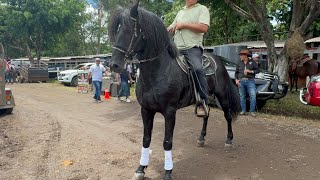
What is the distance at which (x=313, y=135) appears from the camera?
7.61 m

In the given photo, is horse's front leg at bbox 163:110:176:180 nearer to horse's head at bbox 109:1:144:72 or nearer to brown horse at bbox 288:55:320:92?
horse's head at bbox 109:1:144:72

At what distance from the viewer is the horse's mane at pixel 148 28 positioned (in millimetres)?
4137

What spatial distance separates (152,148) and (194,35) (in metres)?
2.46

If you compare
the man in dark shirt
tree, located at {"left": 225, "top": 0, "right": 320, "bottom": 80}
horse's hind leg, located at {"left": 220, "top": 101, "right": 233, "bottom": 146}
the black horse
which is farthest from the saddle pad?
tree, located at {"left": 225, "top": 0, "right": 320, "bottom": 80}

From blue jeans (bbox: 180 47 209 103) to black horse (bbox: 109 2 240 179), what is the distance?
144mm

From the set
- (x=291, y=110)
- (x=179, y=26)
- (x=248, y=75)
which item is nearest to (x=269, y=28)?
(x=291, y=110)

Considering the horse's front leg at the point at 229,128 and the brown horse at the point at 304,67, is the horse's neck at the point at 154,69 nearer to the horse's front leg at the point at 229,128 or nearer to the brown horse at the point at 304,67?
the horse's front leg at the point at 229,128

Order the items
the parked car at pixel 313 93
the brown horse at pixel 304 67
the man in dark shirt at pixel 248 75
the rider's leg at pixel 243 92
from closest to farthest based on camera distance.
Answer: the parked car at pixel 313 93, the man in dark shirt at pixel 248 75, the rider's leg at pixel 243 92, the brown horse at pixel 304 67

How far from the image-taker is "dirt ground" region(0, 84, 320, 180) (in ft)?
16.6

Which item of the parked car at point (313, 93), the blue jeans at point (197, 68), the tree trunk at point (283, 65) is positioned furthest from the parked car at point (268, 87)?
the blue jeans at point (197, 68)

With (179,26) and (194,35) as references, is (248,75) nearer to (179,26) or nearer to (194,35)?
(194,35)

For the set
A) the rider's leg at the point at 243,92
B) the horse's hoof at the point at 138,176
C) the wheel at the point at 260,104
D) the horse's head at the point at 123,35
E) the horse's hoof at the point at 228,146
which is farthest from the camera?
the wheel at the point at 260,104

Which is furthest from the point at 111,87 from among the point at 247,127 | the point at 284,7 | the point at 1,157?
the point at 284,7

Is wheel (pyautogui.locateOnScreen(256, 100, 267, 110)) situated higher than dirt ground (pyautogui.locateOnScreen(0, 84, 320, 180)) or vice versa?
wheel (pyautogui.locateOnScreen(256, 100, 267, 110))
